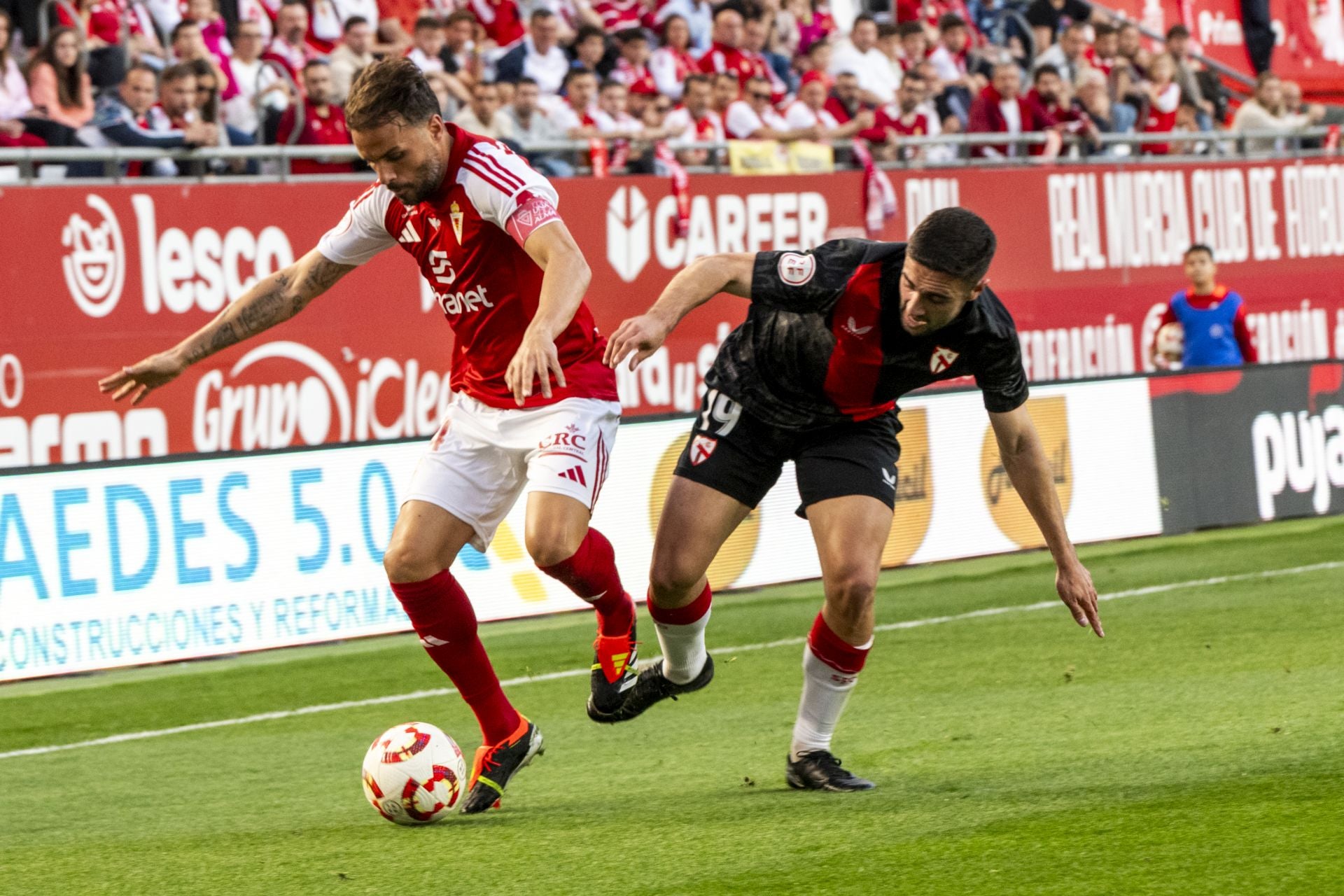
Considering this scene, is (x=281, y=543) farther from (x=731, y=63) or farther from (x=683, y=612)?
(x=731, y=63)

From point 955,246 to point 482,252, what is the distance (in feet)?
5.04

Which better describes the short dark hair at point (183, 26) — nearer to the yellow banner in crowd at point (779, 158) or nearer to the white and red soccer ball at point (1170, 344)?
the yellow banner in crowd at point (779, 158)

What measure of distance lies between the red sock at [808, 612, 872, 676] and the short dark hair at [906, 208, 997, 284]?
1.31 metres

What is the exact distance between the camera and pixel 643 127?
15797mm

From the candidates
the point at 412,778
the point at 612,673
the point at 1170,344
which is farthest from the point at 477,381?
the point at 1170,344

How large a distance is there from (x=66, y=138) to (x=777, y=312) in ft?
25.5

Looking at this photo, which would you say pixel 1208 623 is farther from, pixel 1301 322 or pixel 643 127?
pixel 1301 322

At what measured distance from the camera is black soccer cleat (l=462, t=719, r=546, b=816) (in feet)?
19.8

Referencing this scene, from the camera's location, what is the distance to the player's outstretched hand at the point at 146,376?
614 cm

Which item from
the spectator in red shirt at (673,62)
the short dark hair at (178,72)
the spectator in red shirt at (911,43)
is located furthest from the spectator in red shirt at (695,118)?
the short dark hair at (178,72)

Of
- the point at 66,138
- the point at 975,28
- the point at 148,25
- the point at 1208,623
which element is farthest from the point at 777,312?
the point at 975,28

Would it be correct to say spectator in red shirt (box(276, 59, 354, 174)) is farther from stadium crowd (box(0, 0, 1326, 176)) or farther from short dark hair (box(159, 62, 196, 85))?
short dark hair (box(159, 62, 196, 85))

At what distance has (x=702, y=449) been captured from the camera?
6.48 metres

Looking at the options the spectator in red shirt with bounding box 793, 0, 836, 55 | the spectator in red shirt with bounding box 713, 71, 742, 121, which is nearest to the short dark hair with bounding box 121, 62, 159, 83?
the spectator in red shirt with bounding box 713, 71, 742, 121
